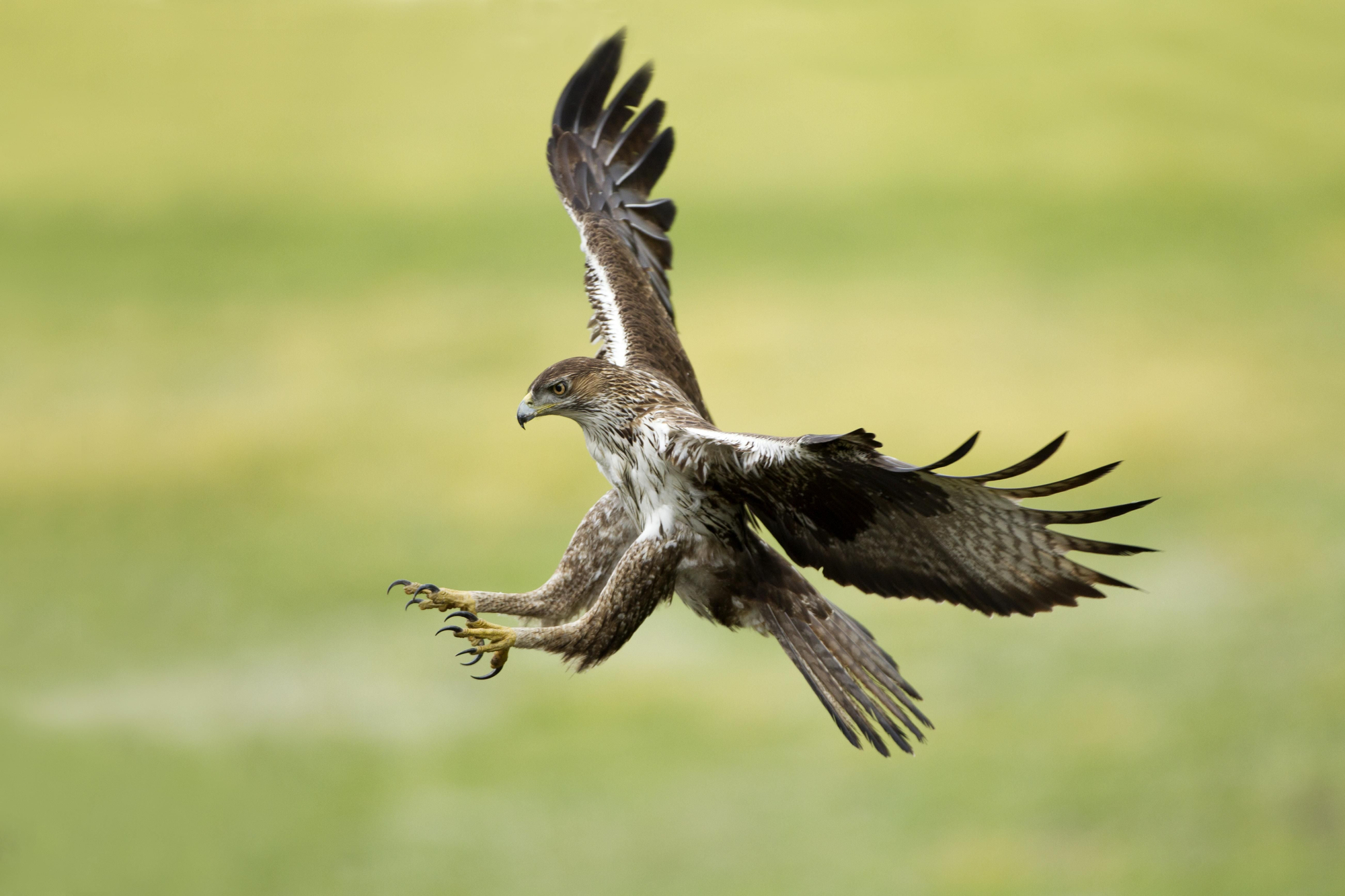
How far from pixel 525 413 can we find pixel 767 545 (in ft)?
2.86

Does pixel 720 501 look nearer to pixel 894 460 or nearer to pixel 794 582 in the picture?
pixel 794 582

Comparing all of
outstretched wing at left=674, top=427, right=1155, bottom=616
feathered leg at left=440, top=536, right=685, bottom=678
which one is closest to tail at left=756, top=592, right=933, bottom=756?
outstretched wing at left=674, top=427, right=1155, bottom=616

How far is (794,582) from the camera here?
4.14 meters

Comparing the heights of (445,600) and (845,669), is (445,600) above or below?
above

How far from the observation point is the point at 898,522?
373 centimetres

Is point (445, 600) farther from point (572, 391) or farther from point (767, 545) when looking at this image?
point (767, 545)

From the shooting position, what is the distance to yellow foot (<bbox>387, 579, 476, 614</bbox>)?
385 centimetres

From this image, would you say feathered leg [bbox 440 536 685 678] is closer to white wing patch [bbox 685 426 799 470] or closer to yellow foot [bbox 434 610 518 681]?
yellow foot [bbox 434 610 518 681]

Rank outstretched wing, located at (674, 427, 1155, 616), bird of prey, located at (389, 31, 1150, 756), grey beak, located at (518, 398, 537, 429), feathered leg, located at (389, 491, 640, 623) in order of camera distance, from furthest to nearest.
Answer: feathered leg, located at (389, 491, 640, 623) < grey beak, located at (518, 398, 537, 429) < bird of prey, located at (389, 31, 1150, 756) < outstretched wing, located at (674, 427, 1155, 616)

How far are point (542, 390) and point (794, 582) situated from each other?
1.00 meters

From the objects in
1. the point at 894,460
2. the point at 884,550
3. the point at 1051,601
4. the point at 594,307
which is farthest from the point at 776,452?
the point at 594,307

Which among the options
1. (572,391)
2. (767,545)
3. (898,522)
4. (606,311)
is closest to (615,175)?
(606,311)

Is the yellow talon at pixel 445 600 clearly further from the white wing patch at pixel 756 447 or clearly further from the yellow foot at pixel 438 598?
the white wing patch at pixel 756 447

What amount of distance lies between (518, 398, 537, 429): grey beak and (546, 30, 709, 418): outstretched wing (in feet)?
3.78
